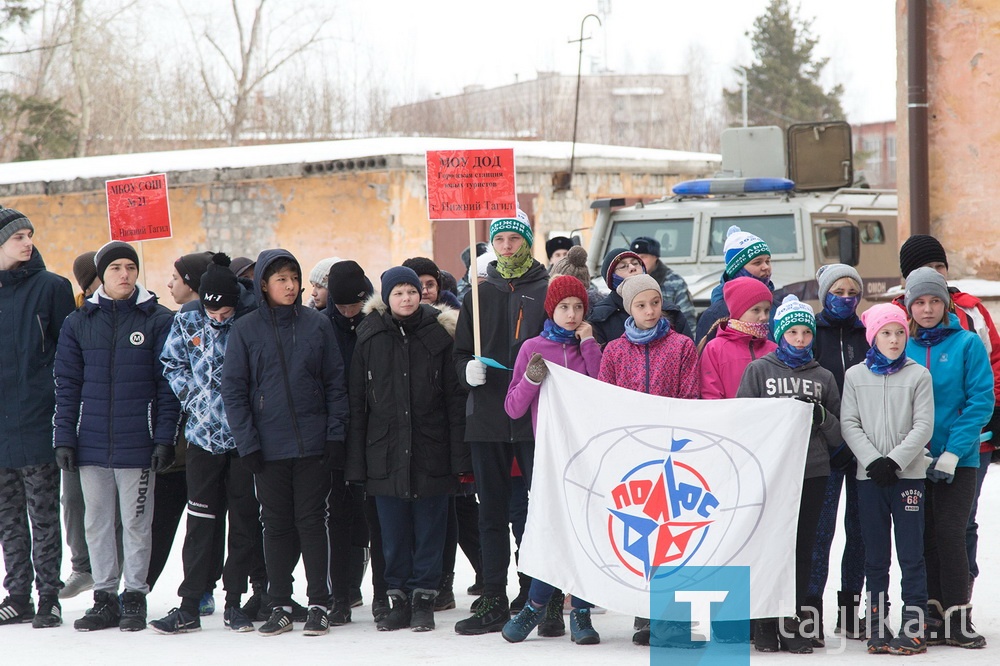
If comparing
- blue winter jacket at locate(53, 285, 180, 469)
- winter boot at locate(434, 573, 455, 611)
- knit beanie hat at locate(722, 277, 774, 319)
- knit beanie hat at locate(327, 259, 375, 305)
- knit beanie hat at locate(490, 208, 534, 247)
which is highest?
knit beanie hat at locate(490, 208, 534, 247)

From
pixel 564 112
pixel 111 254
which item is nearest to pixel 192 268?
pixel 111 254

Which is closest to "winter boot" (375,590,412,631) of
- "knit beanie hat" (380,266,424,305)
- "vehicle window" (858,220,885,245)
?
"knit beanie hat" (380,266,424,305)

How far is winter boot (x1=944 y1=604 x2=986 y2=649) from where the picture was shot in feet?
16.1

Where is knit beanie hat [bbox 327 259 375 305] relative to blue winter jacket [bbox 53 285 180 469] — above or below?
above

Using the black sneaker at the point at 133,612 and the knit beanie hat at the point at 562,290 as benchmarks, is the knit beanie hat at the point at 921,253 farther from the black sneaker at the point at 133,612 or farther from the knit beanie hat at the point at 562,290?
the black sneaker at the point at 133,612

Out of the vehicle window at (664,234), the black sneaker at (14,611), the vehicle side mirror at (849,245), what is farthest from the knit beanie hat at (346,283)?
the vehicle side mirror at (849,245)

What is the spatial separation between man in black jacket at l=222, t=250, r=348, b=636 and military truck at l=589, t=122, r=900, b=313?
5.22m

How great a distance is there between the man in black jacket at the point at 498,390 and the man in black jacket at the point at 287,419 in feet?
2.11

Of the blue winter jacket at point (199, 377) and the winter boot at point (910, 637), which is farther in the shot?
the blue winter jacket at point (199, 377)

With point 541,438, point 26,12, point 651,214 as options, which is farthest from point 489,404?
point 26,12

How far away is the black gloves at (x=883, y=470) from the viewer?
481 centimetres

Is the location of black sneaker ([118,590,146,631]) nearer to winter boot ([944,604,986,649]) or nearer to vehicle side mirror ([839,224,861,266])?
winter boot ([944,604,986,649])

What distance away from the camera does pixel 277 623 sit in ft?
17.9

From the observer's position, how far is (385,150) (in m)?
15.2
